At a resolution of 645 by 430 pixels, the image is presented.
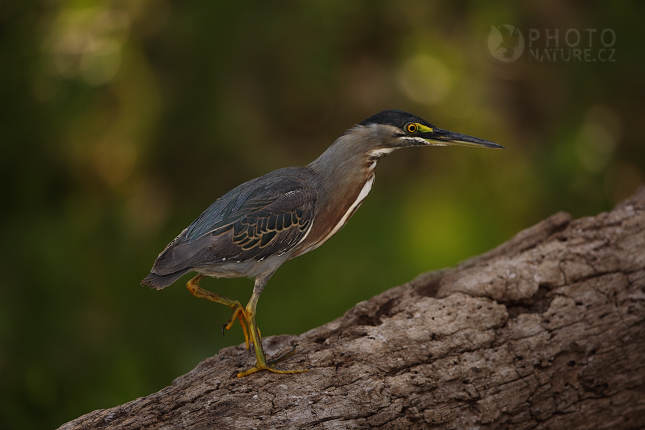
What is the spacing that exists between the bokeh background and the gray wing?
200cm

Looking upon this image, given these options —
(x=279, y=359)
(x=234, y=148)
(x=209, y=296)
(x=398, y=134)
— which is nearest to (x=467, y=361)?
(x=279, y=359)

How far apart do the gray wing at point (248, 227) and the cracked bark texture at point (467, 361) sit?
586 millimetres

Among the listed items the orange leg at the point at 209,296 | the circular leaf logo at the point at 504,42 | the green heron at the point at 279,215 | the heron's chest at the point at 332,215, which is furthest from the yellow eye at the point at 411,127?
the circular leaf logo at the point at 504,42

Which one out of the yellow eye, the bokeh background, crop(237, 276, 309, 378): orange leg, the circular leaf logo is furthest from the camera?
the circular leaf logo

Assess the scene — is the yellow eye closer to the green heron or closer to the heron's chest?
the green heron

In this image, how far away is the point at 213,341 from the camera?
488 cm

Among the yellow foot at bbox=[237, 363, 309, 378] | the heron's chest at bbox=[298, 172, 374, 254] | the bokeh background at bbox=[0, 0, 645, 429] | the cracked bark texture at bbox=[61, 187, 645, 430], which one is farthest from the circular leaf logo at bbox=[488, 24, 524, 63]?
the yellow foot at bbox=[237, 363, 309, 378]

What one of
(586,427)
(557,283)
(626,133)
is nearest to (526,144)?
(626,133)

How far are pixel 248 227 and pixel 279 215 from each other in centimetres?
15

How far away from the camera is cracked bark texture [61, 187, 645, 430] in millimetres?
2820

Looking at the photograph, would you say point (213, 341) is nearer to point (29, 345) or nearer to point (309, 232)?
point (29, 345)

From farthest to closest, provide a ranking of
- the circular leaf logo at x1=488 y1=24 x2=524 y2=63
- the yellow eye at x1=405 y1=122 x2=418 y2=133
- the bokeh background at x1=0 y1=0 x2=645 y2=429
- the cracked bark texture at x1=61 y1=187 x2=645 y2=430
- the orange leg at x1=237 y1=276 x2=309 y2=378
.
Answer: the circular leaf logo at x1=488 y1=24 x2=524 y2=63 < the bokeh background at x1=0 y1=0 x2=645 y2=429 < the yellow eye at x1=405 y1=122 x2=418 y2=133 < the orange leg at x1=237 y1=276 x2=309 y2=378 < the cracked bark texture at x1=61 y1=187 x2=645 y2=430

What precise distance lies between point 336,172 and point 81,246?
9.45 ft

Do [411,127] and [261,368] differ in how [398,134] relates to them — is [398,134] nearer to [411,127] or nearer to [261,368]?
[411,127]
